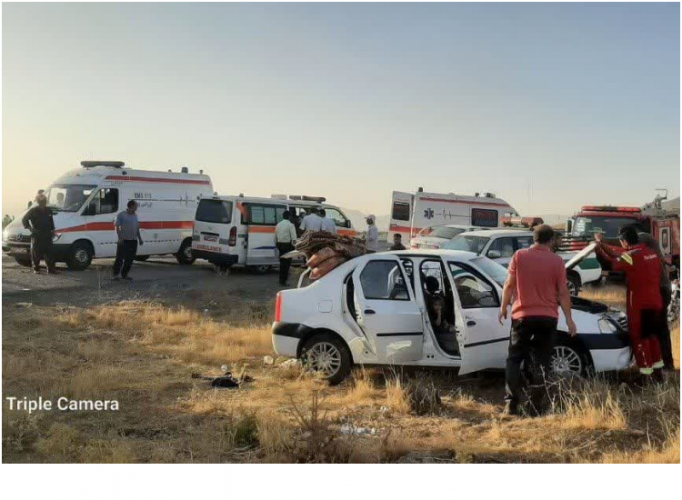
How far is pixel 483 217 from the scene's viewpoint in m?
25.8

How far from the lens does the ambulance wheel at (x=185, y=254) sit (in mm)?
20109

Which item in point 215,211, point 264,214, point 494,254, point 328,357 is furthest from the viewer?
point 264,214

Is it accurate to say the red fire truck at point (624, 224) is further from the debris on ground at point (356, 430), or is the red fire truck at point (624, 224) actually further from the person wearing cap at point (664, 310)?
the debris on ground at point (356, 430)

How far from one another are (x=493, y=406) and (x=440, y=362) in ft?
2.55

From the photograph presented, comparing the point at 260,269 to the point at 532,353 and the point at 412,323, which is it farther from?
the point at 532,353

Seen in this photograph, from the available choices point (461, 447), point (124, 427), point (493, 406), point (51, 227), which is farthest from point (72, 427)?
point (51, 227)

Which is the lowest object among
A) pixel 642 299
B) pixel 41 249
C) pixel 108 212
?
pixel 642 299

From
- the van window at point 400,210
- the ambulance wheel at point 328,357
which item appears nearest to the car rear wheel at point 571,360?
the ambulance wheel at point 328,357

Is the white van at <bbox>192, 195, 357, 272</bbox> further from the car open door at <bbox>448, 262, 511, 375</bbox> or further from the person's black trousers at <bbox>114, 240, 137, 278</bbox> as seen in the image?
the car open door at <bbox>448, 262, 511, 375</bbox>

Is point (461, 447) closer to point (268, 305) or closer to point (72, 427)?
point (72, 427)

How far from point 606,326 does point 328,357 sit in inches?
119

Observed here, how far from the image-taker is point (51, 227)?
15594 mm

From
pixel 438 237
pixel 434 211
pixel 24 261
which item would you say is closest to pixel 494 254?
pixel 438 237

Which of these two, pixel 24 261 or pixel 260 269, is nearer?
pixel 24 261
